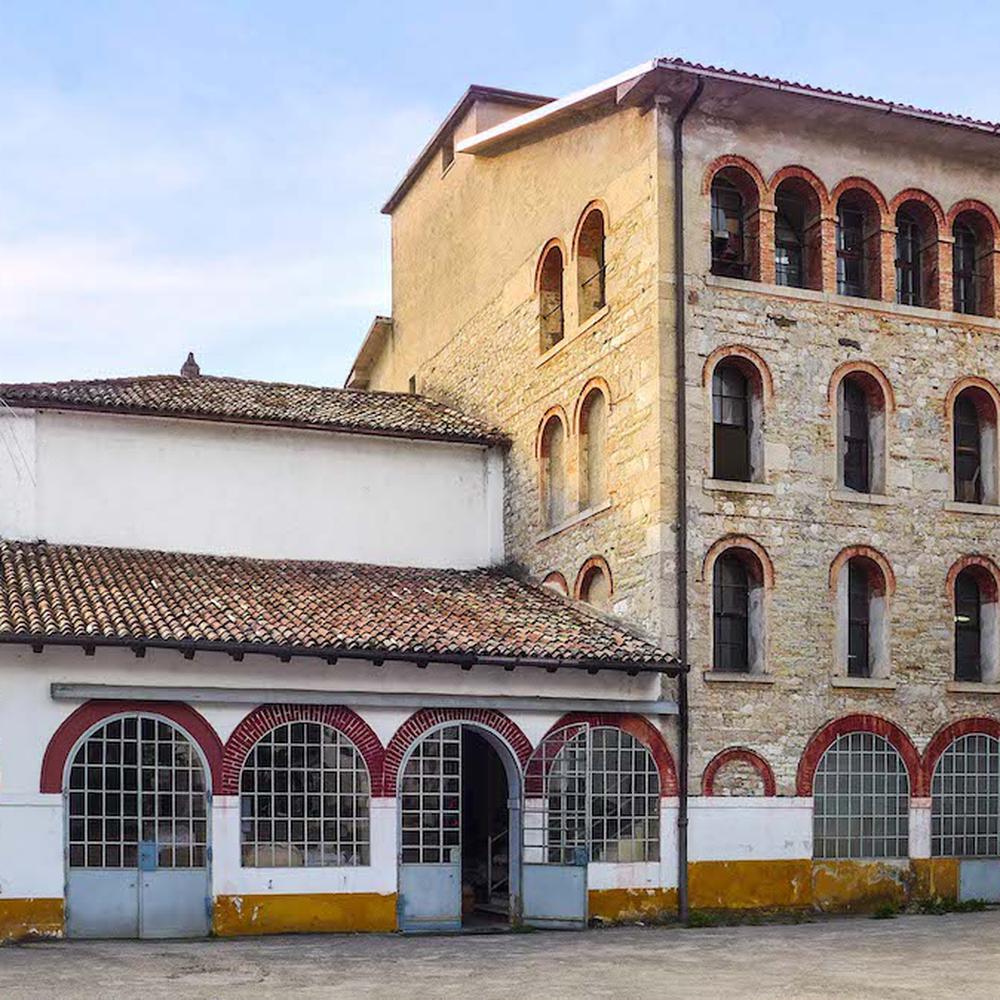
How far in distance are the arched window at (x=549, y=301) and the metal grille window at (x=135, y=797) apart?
28.3 feet

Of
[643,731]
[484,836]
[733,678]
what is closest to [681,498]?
[733,678]

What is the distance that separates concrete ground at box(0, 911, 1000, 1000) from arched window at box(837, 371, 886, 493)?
581 cm

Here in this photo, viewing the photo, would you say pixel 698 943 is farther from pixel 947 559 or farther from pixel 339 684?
pixel 947 559

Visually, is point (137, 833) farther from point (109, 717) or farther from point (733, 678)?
point (733, 678)

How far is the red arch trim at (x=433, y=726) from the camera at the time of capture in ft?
63.9

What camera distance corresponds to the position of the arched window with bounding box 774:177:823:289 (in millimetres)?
21594

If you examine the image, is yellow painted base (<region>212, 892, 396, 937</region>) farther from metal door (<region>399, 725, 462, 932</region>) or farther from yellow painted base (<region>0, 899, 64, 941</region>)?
yellow painted base (<region>0, 899, 64, 941</region>)

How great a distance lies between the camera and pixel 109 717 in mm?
18375

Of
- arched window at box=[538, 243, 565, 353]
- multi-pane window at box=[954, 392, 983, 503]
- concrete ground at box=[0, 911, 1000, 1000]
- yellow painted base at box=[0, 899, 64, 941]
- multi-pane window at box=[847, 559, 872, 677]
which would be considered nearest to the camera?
concrete ground at box=[0, 911, 1000, 1000]

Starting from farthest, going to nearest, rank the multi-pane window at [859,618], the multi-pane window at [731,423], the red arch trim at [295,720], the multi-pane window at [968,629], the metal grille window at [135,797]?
the multi-pane window at [968,629]
the multi-pane window at [859,618]
the multi-pane window at [731,423]
the red arch trim at [295,720]
the metal grille window at [135,797]

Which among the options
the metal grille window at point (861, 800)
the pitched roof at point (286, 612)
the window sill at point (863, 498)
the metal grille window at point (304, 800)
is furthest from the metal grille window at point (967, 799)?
the metal grille window at point (304, 800)

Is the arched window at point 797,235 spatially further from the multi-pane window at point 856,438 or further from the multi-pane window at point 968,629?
the multi-pane window at point 968,629

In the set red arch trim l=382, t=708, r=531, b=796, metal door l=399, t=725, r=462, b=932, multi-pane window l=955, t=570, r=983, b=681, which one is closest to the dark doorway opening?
red arch trim l=382, t=708, r=531, b=796

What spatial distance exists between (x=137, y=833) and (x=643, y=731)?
20.3 ft
